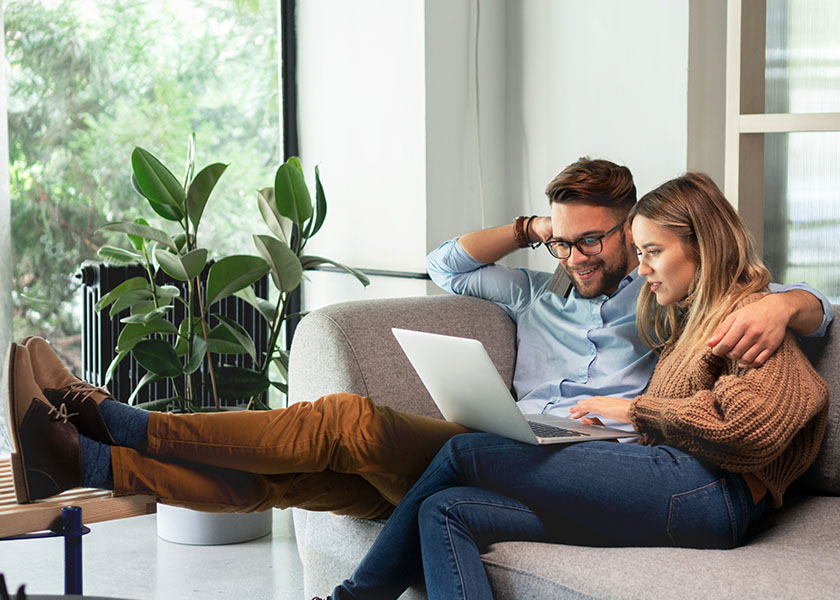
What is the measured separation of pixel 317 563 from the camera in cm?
199

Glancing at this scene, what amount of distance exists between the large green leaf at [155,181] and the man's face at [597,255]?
0.99 metres

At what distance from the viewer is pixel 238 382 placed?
258 cm

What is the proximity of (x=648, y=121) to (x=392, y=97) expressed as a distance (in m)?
0.78

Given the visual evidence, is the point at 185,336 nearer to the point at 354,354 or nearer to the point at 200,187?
the point at 200,187

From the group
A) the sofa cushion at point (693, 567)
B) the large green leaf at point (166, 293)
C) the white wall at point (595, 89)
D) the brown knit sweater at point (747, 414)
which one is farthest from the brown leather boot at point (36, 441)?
the white wall at point (595, 89)

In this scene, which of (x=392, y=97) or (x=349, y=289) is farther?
(x=349, y=289)

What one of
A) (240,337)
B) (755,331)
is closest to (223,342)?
(240,337)

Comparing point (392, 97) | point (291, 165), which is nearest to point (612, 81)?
point (392, 97)

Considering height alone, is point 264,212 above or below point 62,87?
below

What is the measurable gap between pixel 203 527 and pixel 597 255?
1.33m

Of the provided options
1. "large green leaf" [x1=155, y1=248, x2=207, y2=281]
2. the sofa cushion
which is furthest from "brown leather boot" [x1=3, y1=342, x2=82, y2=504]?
"large green leaf" [x1=155, y1=248, x2=207, y2=281]

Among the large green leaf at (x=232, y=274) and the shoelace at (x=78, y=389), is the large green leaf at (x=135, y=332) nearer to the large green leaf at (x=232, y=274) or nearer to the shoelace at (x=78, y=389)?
the large green leaf at (x=232, y=274)

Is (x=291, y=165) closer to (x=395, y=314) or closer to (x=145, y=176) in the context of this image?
(x=145, y=176)

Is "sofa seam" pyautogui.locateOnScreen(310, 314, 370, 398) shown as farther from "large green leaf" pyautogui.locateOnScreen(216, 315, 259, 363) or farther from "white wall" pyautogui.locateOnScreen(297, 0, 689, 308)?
"white wall" pyautogui.locateOnScreen(297, 0, 689, 308)
